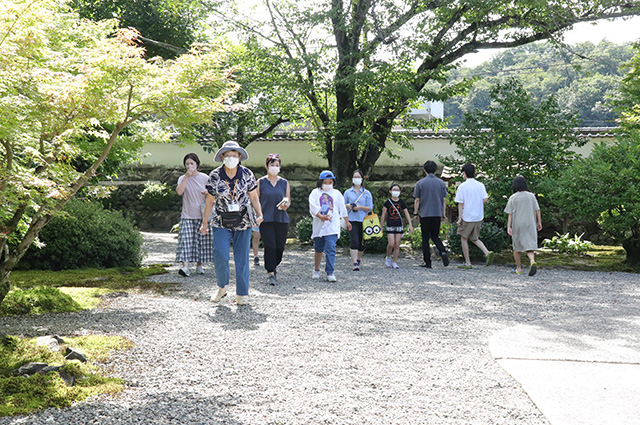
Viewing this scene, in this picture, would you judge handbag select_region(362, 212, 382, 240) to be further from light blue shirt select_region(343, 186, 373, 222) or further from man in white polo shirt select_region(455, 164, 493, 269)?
man in white polo shirt select_region(455, 164, 493, 269)

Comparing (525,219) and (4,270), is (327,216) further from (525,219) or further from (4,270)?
(4,270)

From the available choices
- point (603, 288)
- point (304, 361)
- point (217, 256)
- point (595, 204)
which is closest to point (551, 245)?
point (595, 204)

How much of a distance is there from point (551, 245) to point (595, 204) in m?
2.95

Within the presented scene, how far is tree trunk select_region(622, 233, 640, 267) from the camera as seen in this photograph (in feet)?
34.7

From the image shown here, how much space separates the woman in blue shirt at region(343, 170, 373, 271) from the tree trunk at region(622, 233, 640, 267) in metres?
4.97

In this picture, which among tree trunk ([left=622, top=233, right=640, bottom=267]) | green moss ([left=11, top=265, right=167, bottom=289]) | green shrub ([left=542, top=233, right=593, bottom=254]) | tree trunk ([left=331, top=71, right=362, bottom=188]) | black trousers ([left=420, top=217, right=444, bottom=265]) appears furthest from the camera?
tree trunk ([left=331, top=71, right=362, bottom=188])

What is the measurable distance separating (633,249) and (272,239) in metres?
7.14

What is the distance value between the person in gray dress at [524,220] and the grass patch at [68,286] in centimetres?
568

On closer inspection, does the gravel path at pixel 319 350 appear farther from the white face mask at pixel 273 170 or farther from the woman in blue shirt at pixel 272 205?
the white face mask at pixel 273 170

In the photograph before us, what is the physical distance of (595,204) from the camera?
1010 centimetres

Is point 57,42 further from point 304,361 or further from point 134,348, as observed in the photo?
point 304,361

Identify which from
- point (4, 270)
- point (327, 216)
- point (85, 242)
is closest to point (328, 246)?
point (327, 216)

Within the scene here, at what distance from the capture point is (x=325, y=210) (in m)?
8.41

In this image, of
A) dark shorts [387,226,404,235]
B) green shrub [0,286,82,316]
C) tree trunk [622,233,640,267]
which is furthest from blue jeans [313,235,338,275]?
tree trunk [622,233,640,267]
